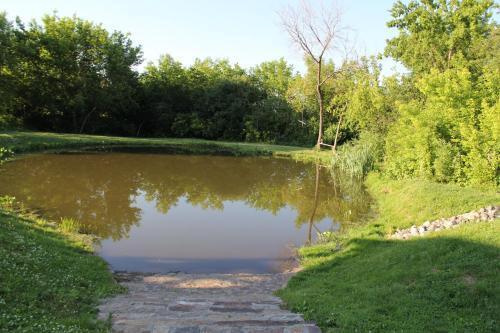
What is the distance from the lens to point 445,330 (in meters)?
4.66

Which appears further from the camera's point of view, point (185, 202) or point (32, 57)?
point (32, 57)

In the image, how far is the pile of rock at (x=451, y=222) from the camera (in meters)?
8.84

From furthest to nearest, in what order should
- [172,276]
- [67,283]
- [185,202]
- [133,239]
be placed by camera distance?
1. [185,202]
2. [133,239]
3. [172,276]
4. [67,283]

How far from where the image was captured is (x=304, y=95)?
126 ft

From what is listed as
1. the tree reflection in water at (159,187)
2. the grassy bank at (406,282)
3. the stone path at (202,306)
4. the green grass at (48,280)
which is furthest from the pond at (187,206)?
the grassy bank at (406,282)

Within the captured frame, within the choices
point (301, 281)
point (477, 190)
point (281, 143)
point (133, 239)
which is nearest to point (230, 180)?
point (133, 239)

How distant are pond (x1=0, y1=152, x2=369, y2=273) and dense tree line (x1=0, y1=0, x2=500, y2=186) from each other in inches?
136

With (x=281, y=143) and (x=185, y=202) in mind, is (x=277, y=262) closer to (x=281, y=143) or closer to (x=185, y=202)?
(x=185, y=202)

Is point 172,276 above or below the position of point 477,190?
below

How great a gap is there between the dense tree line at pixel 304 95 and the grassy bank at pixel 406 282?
5044 mm

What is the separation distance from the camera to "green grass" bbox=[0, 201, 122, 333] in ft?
14.7

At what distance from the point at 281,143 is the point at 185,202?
24.9 m

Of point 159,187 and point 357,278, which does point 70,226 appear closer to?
point 159,187

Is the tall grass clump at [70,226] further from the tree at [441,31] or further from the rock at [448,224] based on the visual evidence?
the tree at [441,31]
